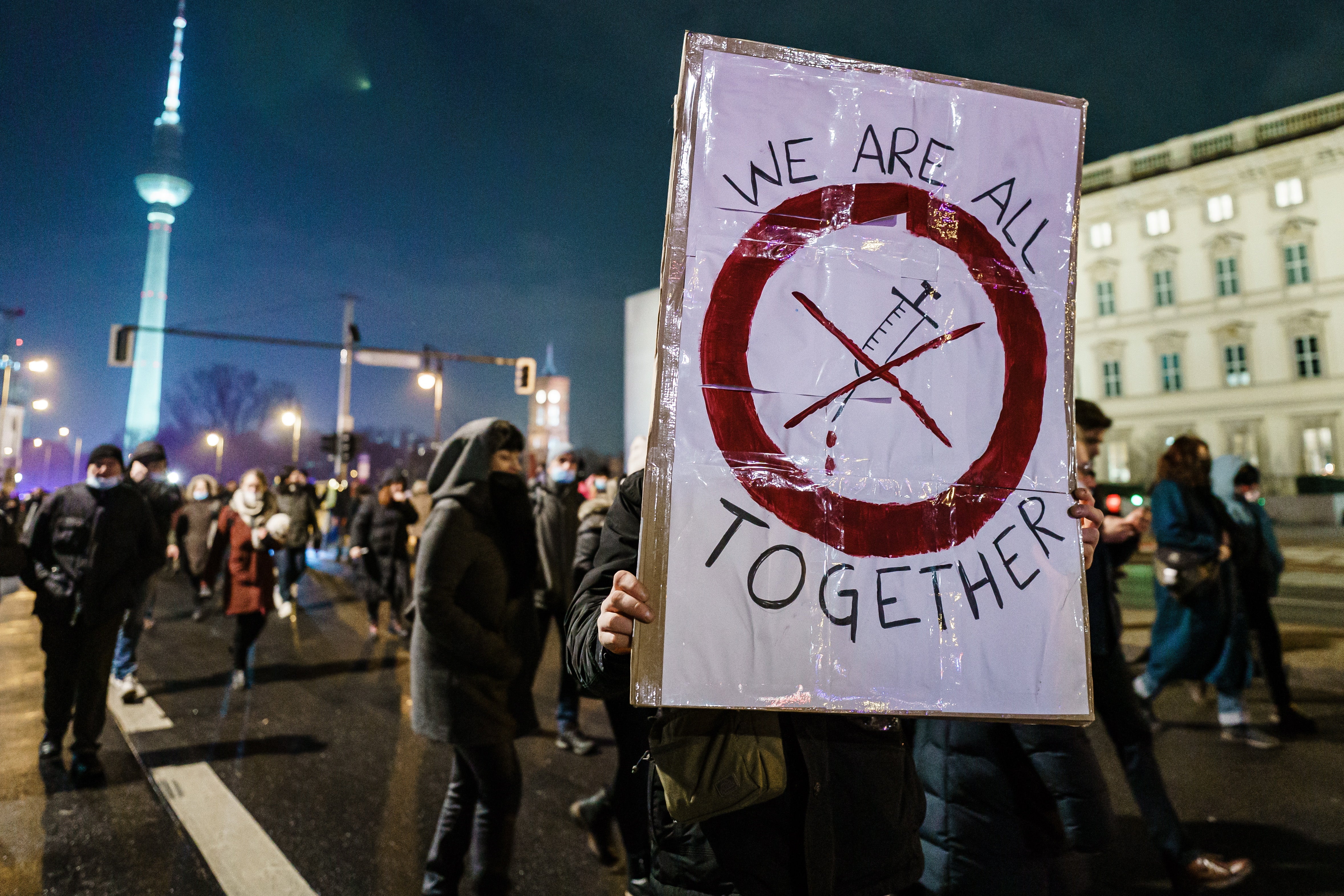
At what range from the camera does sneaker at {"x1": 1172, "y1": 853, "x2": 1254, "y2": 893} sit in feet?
11.0

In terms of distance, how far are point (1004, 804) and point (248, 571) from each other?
22.4 feet

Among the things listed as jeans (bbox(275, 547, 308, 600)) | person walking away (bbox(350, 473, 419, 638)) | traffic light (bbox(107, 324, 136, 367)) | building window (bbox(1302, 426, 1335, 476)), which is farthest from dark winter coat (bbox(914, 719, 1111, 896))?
building window (bbox(1302, 426, 1335, 476))

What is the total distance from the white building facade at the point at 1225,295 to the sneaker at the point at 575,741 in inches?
1333

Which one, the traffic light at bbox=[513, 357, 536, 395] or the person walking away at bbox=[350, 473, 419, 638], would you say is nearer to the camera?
the person walking away at bbox=[350, 473, 419, 638]

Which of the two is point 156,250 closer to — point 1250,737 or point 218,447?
point 218,447

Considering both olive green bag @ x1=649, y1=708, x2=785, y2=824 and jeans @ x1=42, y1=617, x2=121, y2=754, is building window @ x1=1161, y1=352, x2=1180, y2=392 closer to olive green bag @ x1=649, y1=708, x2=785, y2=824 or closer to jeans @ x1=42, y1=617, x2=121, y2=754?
jeans @ x1=42, y1=617, x2=121, y2=754

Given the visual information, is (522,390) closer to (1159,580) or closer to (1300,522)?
(1159,580)

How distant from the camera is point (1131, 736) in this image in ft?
11.4

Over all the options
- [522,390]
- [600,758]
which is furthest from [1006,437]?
[522,390]

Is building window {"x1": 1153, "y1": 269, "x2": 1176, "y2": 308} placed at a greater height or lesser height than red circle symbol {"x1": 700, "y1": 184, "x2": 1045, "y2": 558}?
greater

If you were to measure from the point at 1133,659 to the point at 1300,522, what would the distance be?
1084 inches

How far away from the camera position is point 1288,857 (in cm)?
368

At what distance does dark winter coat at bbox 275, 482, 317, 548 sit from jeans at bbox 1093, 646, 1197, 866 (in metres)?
9.99

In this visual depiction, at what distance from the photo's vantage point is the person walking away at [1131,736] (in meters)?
3.35
